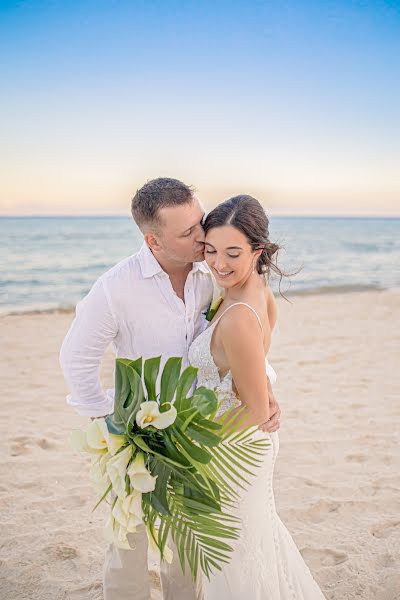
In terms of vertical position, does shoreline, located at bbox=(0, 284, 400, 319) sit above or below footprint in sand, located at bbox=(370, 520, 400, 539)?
below

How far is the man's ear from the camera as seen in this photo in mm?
2783

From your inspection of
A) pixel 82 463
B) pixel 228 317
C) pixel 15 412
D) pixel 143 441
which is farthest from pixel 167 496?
pixel 15 412

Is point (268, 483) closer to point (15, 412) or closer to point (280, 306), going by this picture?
point (15, 412)

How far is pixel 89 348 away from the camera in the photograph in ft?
9.20

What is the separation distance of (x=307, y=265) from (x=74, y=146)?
59.4 feet

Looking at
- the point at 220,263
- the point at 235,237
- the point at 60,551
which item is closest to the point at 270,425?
the point at 220,263

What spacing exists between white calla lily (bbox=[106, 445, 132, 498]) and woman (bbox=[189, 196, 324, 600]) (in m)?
0.78

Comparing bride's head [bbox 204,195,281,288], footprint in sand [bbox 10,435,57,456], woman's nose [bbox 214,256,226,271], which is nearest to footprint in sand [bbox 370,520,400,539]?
bride's head [bbox 204,195,281,288]

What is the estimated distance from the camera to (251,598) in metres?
2.52

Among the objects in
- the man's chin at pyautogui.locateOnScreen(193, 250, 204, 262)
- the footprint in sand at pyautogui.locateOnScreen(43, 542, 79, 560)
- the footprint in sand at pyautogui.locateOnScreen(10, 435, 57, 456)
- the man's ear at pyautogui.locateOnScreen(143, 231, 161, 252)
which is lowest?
the footprint in sand at pyautogui.locateOnScreen(10, 435, 57, 456)

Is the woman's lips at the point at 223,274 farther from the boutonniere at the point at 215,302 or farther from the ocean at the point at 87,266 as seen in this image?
the ocean at the point at 87,266

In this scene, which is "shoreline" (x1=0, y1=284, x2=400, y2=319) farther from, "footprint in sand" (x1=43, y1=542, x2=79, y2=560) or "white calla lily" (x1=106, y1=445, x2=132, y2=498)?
"white calla lily" (x1=106, y1=445, x2=132, y2=498)

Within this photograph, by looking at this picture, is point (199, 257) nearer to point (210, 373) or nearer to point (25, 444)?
point (210, 373)

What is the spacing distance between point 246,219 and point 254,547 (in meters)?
1.53
